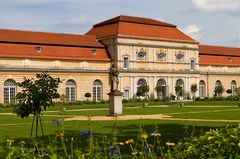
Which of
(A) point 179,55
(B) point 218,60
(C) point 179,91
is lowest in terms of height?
(C) point 179,91

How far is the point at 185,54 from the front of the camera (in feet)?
220

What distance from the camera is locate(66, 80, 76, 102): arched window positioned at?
55188 mm

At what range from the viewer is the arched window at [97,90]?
57963 millimetres

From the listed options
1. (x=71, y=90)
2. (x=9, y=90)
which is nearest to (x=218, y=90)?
(x=71, y=90)

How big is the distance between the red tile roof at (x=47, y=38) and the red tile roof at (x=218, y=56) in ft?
63.8

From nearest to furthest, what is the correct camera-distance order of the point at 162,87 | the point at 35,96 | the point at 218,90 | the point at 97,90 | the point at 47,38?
the point at 35,96 → the point at 47,38 → the point at 97,90 → the point at 162,87 → the point at 218,90

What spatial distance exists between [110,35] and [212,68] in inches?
789

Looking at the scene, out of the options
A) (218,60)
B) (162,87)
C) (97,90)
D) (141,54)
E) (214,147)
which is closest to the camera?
(214,147)

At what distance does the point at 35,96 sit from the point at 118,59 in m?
46.6

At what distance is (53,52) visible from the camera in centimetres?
5403

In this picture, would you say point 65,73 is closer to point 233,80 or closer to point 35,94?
point 233,80

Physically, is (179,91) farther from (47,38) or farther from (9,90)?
(9,90)

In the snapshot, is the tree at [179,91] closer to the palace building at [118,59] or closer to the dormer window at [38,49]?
the palace building at [118,59]

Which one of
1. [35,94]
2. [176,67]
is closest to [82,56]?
[176,67]
